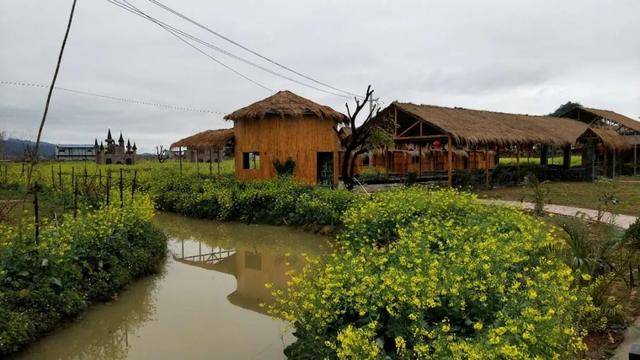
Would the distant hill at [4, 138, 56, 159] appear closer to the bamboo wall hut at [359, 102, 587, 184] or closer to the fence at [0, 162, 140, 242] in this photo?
the fence at [0, 162, 140, 242]

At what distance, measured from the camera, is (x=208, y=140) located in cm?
2308

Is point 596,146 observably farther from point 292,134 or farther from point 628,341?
point 628,341

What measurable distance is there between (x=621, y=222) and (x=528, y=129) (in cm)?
1524

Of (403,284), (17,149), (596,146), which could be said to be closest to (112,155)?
(17,149)

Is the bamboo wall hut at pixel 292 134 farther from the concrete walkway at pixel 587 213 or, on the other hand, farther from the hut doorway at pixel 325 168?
the concrete walkway at pixel 587 213

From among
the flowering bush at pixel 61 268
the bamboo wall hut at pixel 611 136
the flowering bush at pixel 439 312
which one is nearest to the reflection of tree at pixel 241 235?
the flowering bush at pixel 61 268

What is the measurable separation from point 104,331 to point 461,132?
55.1ft

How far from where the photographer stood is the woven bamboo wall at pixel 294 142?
20453mm

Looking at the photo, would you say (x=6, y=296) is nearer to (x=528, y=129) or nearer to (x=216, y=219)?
(x=216, y=219)

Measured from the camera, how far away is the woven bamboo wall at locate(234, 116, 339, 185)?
20.5 m

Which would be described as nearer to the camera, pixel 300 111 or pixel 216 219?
pixel 216 219

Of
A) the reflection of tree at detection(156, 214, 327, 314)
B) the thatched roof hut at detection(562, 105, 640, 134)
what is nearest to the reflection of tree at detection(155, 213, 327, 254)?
the reflection of tree at detection(156, 214, 327, 314)

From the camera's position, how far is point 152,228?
438 inches

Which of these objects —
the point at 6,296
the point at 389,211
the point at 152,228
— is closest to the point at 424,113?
the point at 389,211
